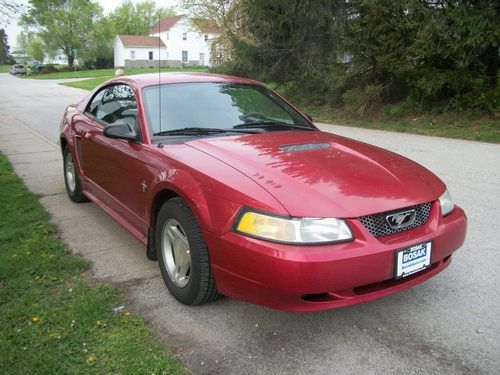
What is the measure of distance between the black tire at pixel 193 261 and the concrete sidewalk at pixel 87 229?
2.06 ft

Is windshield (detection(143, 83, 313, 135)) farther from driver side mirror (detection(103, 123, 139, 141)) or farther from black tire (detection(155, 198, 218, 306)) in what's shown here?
black tire (detection(155, 198, 218, 306))

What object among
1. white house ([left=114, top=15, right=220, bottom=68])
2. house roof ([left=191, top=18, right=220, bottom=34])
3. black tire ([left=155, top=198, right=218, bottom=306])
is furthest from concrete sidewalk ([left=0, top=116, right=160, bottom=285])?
white house ([left=114, top=15, right=220, bottom=68])

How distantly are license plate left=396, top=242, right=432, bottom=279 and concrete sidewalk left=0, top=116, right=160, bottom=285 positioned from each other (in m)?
1.90

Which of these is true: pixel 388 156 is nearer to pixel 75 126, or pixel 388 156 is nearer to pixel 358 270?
pixel 358 270

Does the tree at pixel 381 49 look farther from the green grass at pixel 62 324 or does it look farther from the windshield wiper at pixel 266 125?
the green grass at pixel 62 324

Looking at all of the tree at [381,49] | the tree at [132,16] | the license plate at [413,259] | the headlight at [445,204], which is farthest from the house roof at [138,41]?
the license plate at [413,259]

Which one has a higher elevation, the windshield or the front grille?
the windshield

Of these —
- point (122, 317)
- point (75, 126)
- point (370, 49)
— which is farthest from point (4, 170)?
point (370, 49)

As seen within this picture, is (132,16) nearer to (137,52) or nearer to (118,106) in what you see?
(137,52)

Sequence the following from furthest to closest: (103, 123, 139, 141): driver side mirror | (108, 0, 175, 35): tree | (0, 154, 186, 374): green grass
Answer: (108, 0, 175, 35): tree < (103, 123, 139, 141): driver side mirror < (0, 154, 186, 374): green grass

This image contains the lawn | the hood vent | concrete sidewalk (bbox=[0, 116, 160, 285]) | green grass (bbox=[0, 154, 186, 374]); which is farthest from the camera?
the lawn

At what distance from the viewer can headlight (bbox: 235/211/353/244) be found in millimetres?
2482

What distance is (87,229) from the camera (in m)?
4.77

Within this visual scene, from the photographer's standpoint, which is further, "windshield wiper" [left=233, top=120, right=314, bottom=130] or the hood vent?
"windshield wiper" [left=233, top=120, right=314, bottom=130]
